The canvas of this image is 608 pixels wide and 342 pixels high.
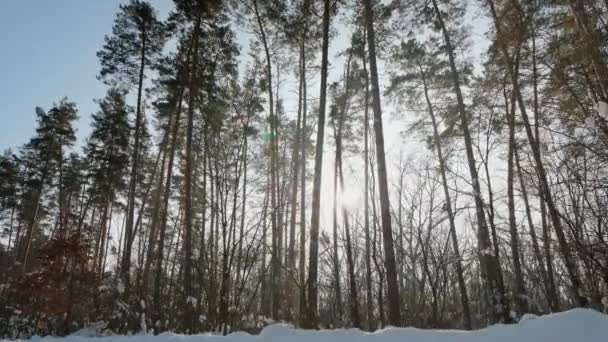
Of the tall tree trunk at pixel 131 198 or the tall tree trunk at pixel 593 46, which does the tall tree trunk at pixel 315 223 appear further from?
the tall tree trunk at pixel 131 198

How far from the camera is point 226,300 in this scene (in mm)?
5539

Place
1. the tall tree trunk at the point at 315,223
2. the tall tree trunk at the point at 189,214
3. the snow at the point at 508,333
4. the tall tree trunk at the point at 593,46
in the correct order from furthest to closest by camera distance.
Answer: the tall tree trunk at the point at 189,214 → the tall tree trunk at the point at 315,223 → the tall tree trunk at the point at 593,46 → the snow at the point at 508,333

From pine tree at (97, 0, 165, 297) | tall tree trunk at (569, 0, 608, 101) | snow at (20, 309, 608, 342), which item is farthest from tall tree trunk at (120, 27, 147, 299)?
tall tree trunk at (569, 0, 608, 101)

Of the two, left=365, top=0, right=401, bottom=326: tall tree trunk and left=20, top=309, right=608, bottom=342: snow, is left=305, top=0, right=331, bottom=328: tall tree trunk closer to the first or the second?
left=365, top=0, right=401, bottom=326: tall tree trunk

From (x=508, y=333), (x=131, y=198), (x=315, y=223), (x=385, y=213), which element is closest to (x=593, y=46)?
(x=508, y=333)

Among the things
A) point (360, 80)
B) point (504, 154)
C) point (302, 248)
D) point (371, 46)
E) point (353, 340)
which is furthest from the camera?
point (360, 80)

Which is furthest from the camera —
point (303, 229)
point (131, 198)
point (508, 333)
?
point (131, 198)

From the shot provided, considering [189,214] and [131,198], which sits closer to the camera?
[189,214]

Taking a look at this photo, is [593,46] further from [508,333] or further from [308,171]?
[308,171]

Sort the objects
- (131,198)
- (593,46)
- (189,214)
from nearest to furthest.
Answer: (593,46) < (189,214) < (131,198)

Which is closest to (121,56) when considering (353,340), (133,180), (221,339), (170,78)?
(170,78)

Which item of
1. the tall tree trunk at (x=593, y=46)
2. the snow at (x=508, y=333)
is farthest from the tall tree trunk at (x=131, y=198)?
the tall tree trunk at (x=593, y=46)

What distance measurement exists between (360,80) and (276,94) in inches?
136

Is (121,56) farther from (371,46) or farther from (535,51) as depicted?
(535,51)
